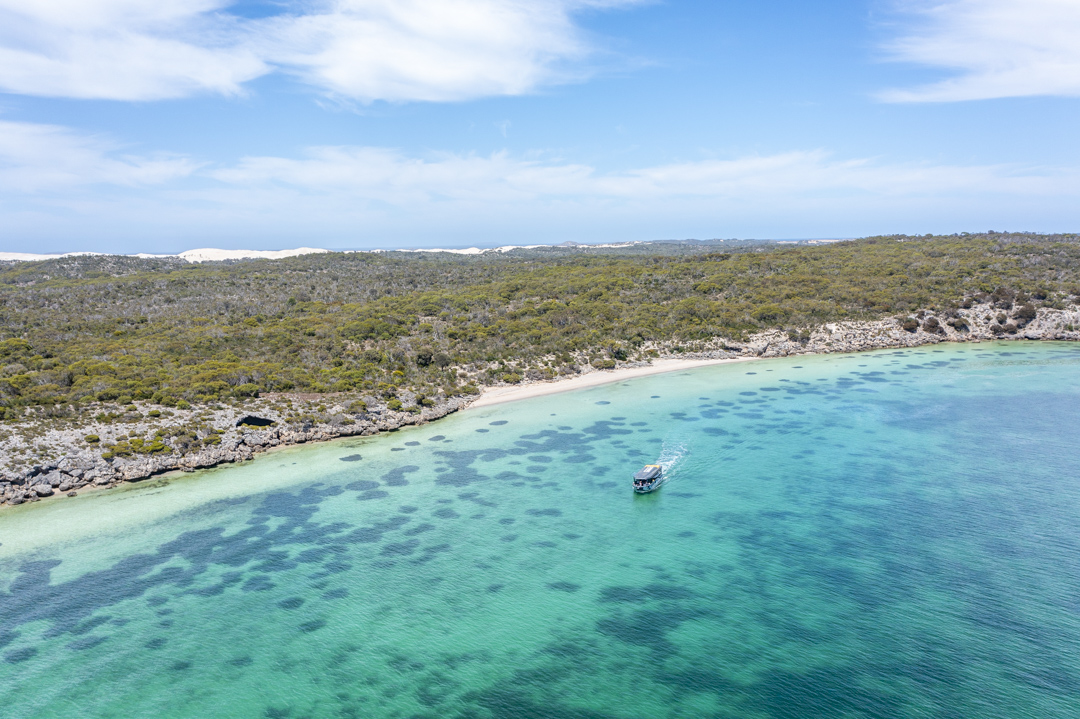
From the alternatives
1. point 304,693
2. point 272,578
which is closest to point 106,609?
point 272,578

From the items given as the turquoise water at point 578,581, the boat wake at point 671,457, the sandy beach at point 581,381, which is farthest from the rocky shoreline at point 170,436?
the boat wake at point 671,457

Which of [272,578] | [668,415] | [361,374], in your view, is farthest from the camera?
[361,374]

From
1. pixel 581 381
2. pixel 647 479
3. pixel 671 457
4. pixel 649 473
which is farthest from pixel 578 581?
pixel 581 381

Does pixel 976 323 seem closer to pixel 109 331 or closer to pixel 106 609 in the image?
pixel 106 609

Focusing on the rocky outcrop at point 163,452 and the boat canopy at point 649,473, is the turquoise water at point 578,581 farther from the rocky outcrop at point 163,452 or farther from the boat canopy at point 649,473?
the rocky outcrop at point 163,452

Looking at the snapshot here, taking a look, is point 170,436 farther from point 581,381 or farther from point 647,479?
point 581,381

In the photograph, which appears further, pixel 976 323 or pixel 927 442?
pixel 976 323
